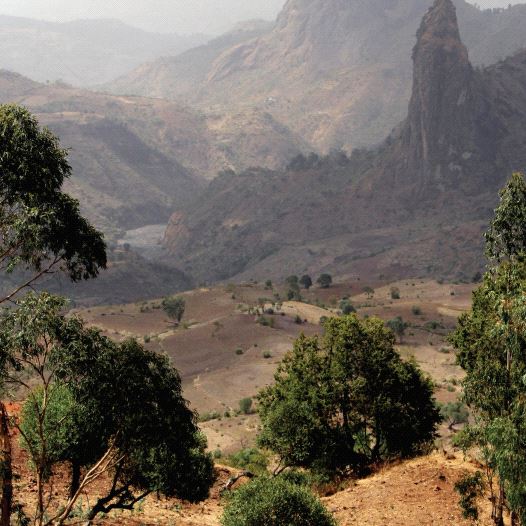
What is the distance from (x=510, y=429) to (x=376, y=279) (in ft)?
581

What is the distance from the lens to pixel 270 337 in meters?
112

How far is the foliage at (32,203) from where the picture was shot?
738 inches

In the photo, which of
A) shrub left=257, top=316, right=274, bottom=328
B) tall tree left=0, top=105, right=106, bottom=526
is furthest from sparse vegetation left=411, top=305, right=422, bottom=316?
tall tree left=0, top=105, right=106, bottom=526

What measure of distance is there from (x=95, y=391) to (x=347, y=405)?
18.1 meters

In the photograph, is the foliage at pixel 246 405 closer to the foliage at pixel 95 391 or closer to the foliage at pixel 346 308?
the foliage at pixel 346 308

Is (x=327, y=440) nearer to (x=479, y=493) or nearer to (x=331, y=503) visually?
(x=331, y=503)

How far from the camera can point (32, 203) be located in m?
19.1

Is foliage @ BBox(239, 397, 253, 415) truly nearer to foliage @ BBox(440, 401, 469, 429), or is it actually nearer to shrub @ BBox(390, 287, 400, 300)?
foliage @ BBox(440, 401, 469, 429)

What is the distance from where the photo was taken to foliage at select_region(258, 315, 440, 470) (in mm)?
33250

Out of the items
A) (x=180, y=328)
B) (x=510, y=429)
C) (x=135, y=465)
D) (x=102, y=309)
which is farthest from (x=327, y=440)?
(x=102, y=309)

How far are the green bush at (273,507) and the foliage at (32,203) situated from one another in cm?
875

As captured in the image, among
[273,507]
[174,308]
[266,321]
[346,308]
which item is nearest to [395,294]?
[346,308]

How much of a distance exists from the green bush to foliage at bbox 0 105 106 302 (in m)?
8.75

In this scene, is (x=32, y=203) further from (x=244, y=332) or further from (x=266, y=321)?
(x=266, y=321)
